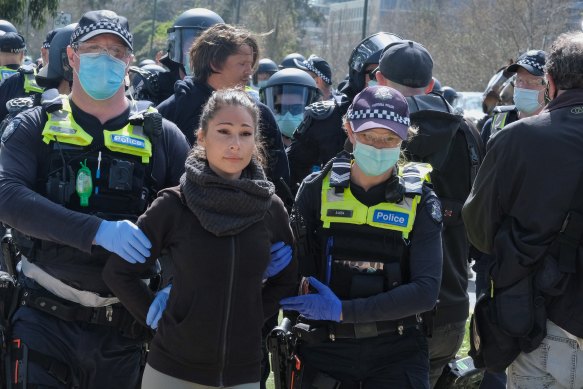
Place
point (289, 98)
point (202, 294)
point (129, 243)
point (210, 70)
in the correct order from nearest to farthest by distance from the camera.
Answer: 1. point (202, 294)
2. point (129, 243)
3. point (210, 70)
4. point (289, 98)

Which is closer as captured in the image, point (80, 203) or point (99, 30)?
point (80, 203)

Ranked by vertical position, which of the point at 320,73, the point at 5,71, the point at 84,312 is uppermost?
the point at 84,312

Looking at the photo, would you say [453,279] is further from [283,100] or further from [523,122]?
[283,100]

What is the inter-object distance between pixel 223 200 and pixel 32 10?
19483 millimetres

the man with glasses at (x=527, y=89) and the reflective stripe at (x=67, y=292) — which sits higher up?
the man with glasses at (x=527, y=89)

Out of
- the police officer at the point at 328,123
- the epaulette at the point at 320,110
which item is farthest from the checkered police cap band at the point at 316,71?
the epaulette at the point at 320,110

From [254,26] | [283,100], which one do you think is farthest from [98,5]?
[283,100]

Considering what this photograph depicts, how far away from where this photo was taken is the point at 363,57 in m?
6.02

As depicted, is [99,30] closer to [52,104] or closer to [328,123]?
[52,104]

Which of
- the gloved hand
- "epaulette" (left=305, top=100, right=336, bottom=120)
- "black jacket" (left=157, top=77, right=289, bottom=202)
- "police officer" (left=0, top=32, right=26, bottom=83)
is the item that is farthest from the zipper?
"police officer" (left=0, top=32, right=26, bottom=83)

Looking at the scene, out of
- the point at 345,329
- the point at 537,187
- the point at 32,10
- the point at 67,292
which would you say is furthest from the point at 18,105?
the point at 32,10

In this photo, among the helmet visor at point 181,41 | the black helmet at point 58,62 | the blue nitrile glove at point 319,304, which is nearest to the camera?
the blue nitrile glove at point 319,304

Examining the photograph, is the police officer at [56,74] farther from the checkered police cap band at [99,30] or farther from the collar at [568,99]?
the collar at [568,99]

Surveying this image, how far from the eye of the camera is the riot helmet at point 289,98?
25.2 feet
